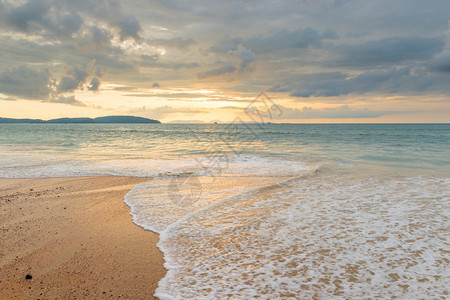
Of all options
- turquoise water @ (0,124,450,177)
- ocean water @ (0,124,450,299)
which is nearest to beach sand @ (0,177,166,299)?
ocean water @ (0,124,450,299)

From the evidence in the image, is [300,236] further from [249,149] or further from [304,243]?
[249,149]

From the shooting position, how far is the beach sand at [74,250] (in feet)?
12.7

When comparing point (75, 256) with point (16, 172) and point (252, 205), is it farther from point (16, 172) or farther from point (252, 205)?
point (16, 172)

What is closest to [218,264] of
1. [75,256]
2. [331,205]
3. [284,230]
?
[284,230]

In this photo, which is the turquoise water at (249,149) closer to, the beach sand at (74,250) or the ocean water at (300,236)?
the beach sand at (74,250)

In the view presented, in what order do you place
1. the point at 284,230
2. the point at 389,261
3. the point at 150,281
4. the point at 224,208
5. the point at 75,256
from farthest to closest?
the point at 224,208 < the point at 284,230 < the point at 75,256 < the point at 389,261 < the point at 150,281

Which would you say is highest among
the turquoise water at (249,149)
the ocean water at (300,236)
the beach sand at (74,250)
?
the turquoise water at (249,149)

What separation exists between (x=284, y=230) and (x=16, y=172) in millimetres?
13653

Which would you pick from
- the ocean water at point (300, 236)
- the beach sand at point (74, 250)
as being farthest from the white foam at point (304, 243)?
the beach sand at point (74, 250)

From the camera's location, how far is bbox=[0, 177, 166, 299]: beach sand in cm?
386

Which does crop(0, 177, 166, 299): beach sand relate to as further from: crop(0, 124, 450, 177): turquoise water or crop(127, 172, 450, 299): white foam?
crop(0, 124, 450, 177): turquoise water

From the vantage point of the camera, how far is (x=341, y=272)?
165 inches

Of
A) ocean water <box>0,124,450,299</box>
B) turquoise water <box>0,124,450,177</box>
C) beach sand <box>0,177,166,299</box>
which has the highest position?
turquoise water <box>0,124,450,177</box>

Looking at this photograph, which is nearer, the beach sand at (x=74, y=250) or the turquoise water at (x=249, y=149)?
the beach sand at (x=74, y=250)
